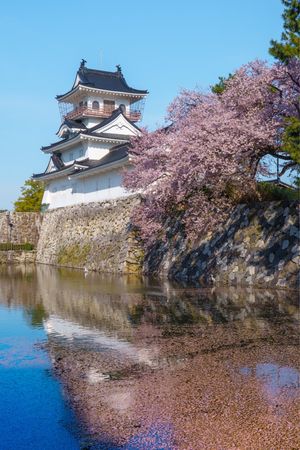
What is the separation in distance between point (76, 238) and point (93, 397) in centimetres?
2619

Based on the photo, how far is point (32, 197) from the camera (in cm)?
4759

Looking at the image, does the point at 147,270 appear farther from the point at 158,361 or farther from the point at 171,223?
the point at 158,361

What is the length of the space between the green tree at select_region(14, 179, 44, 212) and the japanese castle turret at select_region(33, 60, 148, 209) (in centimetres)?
962

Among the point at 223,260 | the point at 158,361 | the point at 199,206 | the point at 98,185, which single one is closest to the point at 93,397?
the point at 158,361

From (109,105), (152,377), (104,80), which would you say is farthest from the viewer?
(104,80)

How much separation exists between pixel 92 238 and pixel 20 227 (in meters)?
12.2

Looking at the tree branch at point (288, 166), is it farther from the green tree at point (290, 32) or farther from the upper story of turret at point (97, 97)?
the upper story of turret at point (97, 97)

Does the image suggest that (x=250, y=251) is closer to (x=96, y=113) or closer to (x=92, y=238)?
(x=92, y=238)

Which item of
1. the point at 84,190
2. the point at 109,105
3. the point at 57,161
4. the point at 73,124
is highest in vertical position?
the point at 109,105

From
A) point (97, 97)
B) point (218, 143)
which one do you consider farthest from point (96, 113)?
point (218, 143)

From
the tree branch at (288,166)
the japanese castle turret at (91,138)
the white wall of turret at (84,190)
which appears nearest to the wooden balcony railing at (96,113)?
the japanese castle turret at (91,138)

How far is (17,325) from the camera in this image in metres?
10.2

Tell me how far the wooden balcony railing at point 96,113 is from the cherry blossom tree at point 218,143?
47.3 feet

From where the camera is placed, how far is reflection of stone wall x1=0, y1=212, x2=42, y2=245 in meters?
39.0
